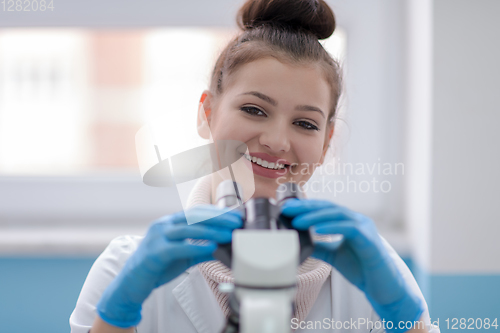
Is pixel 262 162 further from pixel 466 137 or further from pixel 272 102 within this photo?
pixel 466 137

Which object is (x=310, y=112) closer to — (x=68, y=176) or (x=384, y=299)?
(x=384, y=299)

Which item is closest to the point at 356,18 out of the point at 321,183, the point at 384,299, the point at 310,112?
the point at 321,183

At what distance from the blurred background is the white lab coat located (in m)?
0.48

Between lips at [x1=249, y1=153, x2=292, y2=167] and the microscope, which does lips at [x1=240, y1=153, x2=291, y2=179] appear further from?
the microscope

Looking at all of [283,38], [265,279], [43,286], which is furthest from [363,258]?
[43,286]

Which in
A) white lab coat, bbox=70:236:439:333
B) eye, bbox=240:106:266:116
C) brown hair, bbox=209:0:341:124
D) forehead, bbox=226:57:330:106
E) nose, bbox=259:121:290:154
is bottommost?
white lab coat, bbox=70:236:439:333

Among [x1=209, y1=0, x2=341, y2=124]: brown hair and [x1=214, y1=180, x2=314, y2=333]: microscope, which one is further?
[x1=209, y1=0, x2=341, y2=124]: brown hair

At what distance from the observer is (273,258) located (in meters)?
0.33

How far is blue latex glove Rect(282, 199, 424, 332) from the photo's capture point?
523 mm

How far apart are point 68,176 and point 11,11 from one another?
64 centimetres

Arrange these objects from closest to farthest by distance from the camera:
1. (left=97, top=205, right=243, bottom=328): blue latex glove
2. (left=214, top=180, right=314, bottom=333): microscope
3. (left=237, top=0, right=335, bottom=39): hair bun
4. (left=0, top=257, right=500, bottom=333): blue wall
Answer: (left=214, top=180, right=314, bottom=333): microscope
(left=97, top=205, right=243, bottom=328): blue latex glove
(left=237, top=0, right=335, bottom=39): hair bun
(left=0, top=257, right=500, bottom=333): blue wall

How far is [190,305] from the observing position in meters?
0.81

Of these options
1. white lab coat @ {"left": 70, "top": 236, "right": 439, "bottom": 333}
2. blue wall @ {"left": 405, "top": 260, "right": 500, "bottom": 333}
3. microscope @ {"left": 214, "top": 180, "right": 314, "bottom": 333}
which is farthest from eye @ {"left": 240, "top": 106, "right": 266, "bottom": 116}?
blue wall @ {"left": 405, "top": 260, "right": 500, "bottom": 333}

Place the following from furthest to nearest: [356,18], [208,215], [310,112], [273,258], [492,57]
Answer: [356,18], [492,57], [310,112], [208,215], [273,258]
